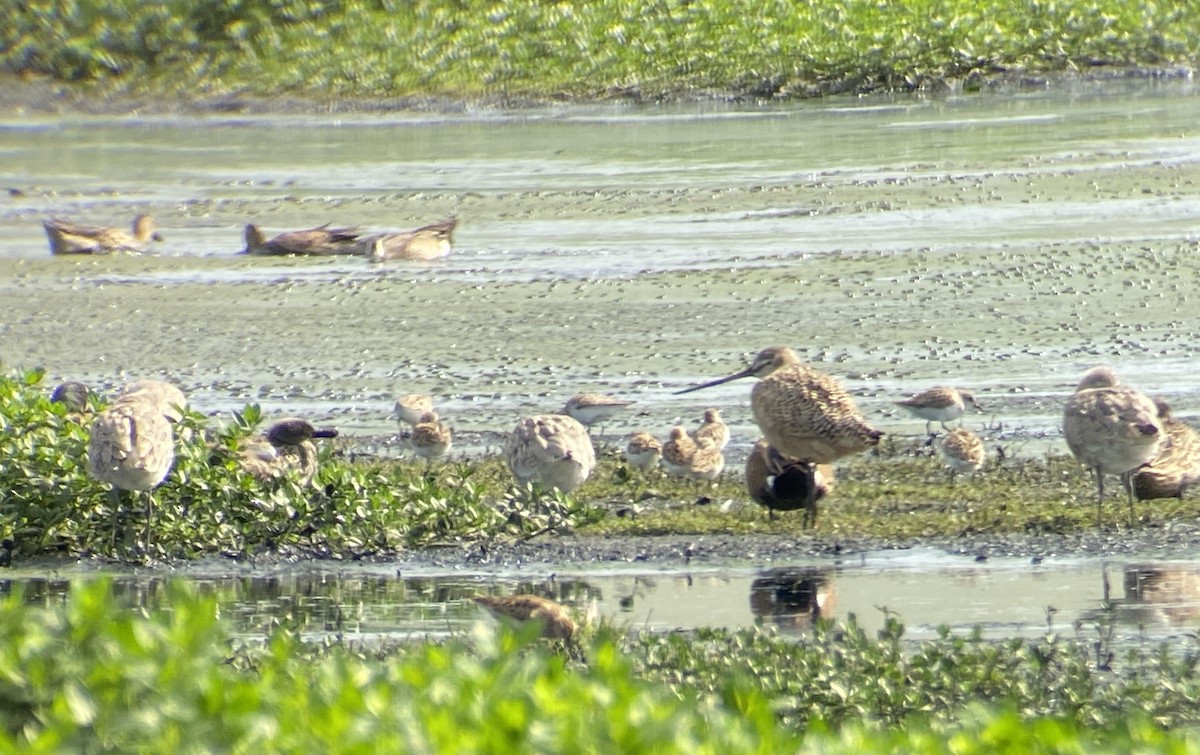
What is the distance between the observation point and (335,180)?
A: 2338 cm

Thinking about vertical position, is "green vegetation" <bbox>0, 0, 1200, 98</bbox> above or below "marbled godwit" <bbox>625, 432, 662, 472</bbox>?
above

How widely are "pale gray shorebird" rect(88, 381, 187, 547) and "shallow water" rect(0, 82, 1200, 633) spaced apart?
96 cm

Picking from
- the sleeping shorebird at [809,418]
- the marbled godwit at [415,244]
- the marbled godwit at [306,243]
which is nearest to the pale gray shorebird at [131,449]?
the sleeping shorebird at [809,418]

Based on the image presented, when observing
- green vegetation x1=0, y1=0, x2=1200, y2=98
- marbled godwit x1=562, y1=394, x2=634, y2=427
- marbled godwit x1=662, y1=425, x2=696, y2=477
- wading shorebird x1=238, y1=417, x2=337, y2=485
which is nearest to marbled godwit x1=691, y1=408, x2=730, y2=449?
marbled godwit x1=662, y1=425, x2=696, y2=477

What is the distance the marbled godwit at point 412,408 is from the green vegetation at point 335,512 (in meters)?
1.53

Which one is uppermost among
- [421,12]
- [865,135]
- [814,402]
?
[421,12]

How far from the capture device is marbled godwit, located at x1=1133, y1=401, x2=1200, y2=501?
9703 mm

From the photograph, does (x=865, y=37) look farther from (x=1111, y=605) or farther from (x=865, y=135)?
(x=1111, y=605)

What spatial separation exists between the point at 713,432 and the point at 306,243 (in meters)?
8.28

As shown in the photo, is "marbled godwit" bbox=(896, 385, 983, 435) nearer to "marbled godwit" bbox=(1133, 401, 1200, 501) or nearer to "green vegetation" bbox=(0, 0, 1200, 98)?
"marbled godwit" bbox=(1133, 401, 1200, 501)

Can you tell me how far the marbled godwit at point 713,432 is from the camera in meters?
10.6

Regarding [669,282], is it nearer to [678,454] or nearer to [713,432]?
[713,432]

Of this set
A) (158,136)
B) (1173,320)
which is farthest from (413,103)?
(1173,320)

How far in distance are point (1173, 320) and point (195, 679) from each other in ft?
34.2
